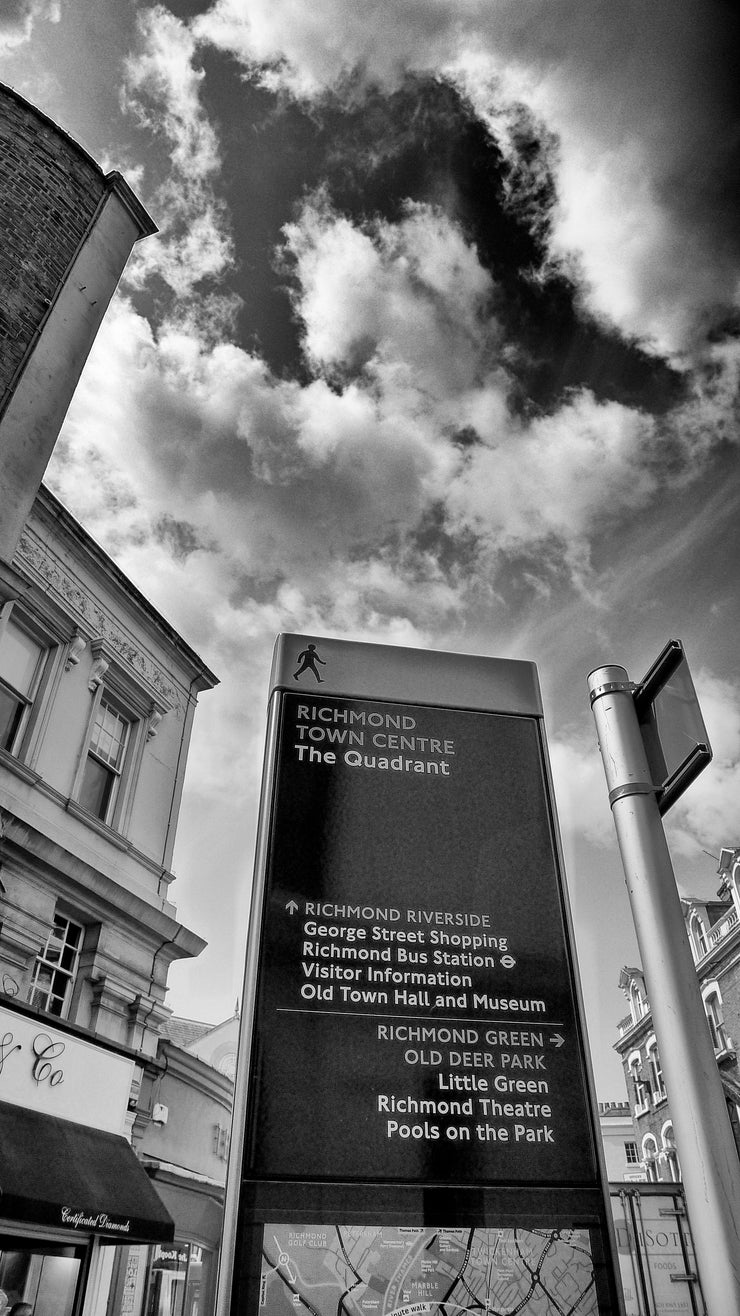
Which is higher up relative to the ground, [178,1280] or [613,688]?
[613,688]

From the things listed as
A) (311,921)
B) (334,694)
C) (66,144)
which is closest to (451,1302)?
(311,921)

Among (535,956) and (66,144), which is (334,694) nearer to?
(535,956)

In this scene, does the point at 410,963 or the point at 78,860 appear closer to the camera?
the point at 410,963

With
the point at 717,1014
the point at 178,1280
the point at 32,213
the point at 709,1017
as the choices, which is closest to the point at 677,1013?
the point at 32,213

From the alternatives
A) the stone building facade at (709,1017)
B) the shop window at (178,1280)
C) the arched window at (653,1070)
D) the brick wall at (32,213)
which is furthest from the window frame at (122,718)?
the arched window at (653,1070)

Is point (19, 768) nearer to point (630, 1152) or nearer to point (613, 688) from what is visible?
point (613, 688)

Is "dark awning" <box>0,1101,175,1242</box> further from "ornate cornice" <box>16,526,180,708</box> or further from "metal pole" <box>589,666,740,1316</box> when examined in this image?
"metal pole" <box>589,666,740,1316</box>

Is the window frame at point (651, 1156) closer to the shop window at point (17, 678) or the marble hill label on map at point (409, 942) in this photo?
the shop window at point (17, 678)

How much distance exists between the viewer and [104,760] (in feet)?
45.6

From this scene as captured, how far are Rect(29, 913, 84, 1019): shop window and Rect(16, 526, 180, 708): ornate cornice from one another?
4.55 metres

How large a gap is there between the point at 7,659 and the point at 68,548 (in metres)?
2.41

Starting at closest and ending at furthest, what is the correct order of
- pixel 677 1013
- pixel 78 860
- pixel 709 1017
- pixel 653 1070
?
pixel 677 1013 → pixel 78 860 → pixel 709 1017 → pixel 653 1070

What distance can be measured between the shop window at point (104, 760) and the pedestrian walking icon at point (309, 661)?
33.3ft

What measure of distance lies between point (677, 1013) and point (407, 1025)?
1.00m
